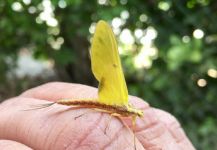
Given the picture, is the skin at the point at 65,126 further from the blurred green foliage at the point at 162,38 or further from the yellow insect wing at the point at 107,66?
the blurred green foliage at the point at 162,38

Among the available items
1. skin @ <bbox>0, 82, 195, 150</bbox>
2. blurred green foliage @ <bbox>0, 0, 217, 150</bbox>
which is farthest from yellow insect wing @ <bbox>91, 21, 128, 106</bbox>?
blurred green foliage @ <bbox>0, 0, 217, 150</bbox>

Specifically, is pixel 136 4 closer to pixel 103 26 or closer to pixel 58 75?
pixel 58 75

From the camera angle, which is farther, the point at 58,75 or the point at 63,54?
the point at 58,75

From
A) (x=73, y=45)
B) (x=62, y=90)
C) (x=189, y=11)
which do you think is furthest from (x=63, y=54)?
(x=62, y=90)

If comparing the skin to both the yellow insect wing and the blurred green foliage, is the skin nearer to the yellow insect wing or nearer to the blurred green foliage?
the yellow insect wing

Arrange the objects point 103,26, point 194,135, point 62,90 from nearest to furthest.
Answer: point 103,26, point 62,90, point 194,135

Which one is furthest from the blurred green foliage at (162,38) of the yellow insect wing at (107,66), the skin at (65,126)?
the yellow insect wing at (107,66)
